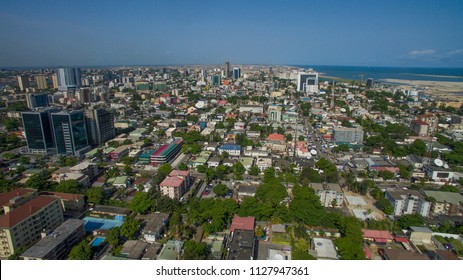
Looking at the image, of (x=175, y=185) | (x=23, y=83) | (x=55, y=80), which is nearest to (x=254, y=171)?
(x=175, y=185)

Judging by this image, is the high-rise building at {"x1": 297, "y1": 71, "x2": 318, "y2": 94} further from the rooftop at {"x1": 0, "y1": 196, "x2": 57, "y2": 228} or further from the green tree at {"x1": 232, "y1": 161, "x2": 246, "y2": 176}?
the rooftop at {"x1": 0, "y1": 196, "x2": 57, "y2": 228}

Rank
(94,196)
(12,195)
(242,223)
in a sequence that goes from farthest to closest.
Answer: (94,196)
(12,195)
(242,223)

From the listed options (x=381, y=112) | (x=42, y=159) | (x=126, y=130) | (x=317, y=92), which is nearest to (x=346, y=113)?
(x=381, y=112)

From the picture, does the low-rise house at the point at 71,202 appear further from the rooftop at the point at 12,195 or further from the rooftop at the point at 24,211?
the rooftop at the point at 24,211

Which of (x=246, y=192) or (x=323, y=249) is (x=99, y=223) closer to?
(x=246, y=192)

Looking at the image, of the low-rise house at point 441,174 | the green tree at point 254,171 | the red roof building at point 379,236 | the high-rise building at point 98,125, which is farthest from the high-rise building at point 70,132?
the low-rise house at point 441,174
